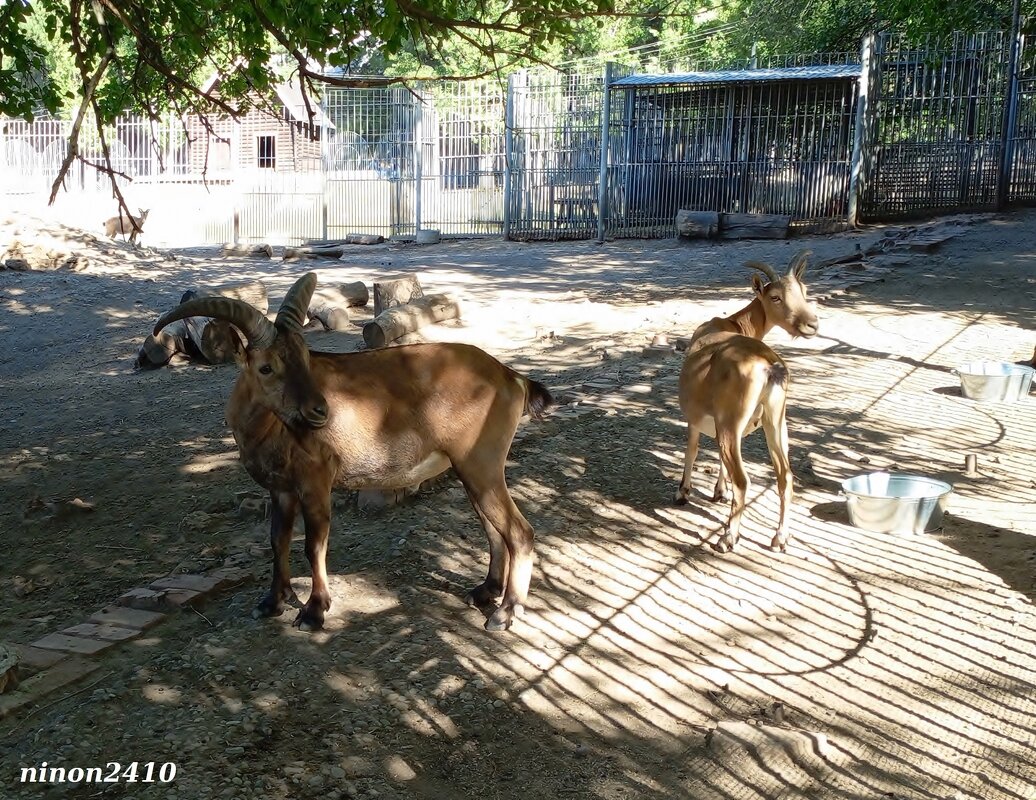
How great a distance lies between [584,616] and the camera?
5062 mm

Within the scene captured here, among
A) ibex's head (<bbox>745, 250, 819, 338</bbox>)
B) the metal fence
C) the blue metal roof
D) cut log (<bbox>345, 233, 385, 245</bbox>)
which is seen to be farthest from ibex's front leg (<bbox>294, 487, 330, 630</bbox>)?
cut log (<bbox>345, 233, 385, 245</bbox>)

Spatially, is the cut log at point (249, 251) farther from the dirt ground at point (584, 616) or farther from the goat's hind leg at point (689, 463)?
the goat's hind leg at point (689, 463)

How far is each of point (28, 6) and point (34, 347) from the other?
737 centimetres

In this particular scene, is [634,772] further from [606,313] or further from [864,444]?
[606,313]

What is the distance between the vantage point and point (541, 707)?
4277 mm

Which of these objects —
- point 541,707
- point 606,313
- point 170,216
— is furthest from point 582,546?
point 170,216

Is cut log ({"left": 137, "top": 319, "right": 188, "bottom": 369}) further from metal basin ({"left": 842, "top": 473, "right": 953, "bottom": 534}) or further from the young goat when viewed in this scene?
metal basin ({"left": 842, "top": 473, "right": 953, "bottom": 534})

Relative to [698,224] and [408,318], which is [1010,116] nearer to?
[698,224]

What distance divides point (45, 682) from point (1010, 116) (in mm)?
20048

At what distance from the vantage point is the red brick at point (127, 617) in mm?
4941

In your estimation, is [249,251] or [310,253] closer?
[310,253]

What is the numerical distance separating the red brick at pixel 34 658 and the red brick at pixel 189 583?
0.71 meters

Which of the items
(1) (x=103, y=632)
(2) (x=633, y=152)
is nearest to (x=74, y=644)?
(1) (x=103, y=632)

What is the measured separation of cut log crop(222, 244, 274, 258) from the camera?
75.4 feet
